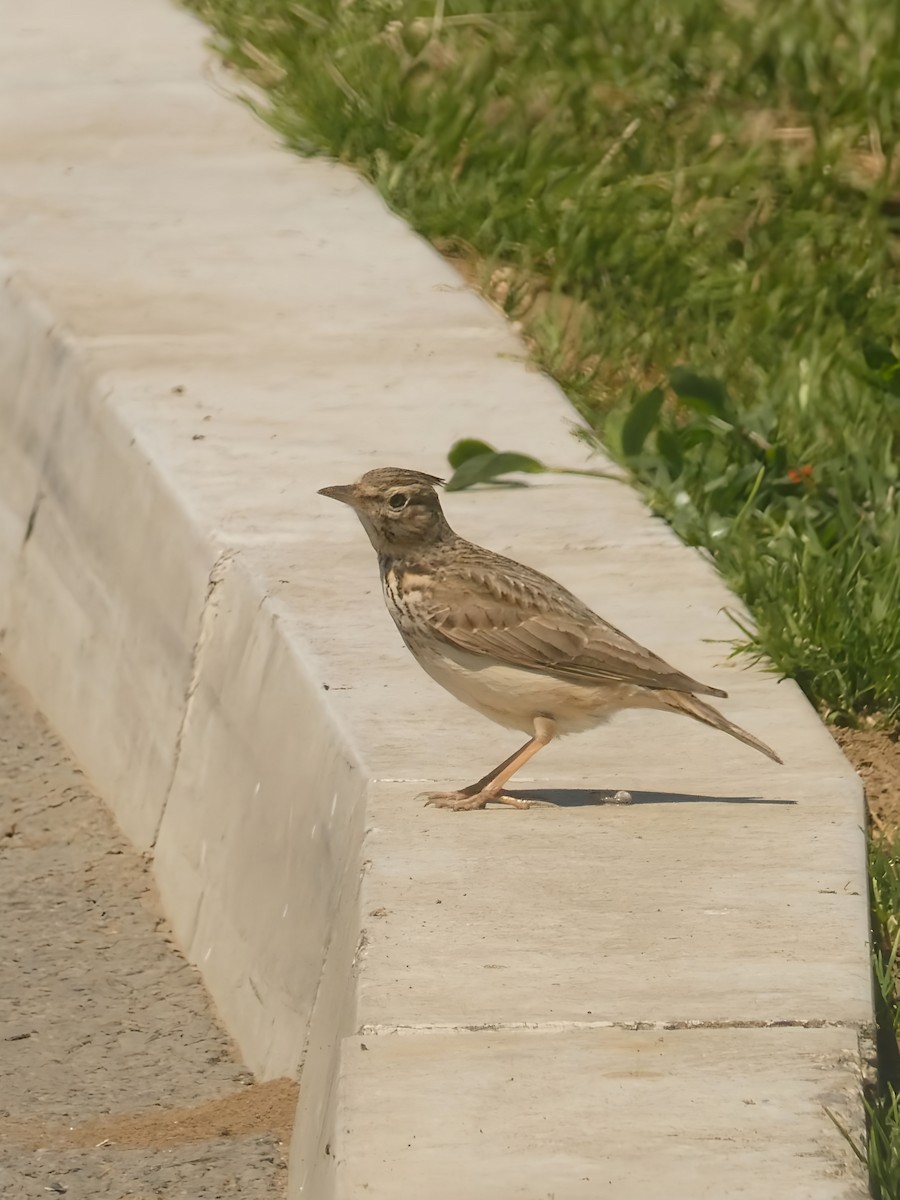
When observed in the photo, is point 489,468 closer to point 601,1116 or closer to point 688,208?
point 688,208

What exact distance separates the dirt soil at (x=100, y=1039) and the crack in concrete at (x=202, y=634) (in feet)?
1.35

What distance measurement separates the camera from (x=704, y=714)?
5.48 m

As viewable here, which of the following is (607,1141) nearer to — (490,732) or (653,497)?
(490,732)

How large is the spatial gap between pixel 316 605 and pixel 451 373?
1887mm

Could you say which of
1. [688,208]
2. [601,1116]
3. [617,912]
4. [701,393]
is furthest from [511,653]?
[688,208]

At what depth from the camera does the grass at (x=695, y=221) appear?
7.10m

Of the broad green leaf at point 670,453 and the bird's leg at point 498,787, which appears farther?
the broad green leaf at point 670,453

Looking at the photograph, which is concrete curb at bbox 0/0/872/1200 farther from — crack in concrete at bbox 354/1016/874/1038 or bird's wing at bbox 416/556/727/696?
bird's wing at bbox 416/556/727/696

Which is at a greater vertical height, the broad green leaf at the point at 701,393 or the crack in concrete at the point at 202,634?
the broad green leaf at the point at 701,393

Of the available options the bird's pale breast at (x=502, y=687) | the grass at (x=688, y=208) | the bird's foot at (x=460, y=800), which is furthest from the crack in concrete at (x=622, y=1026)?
the grass at (x=688, y=208)

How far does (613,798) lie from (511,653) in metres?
0.42

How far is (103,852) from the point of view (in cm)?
691

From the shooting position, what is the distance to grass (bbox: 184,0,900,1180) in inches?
279

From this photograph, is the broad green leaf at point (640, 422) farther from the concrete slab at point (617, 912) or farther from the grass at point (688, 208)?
the concrete slab at point (617, 912)
